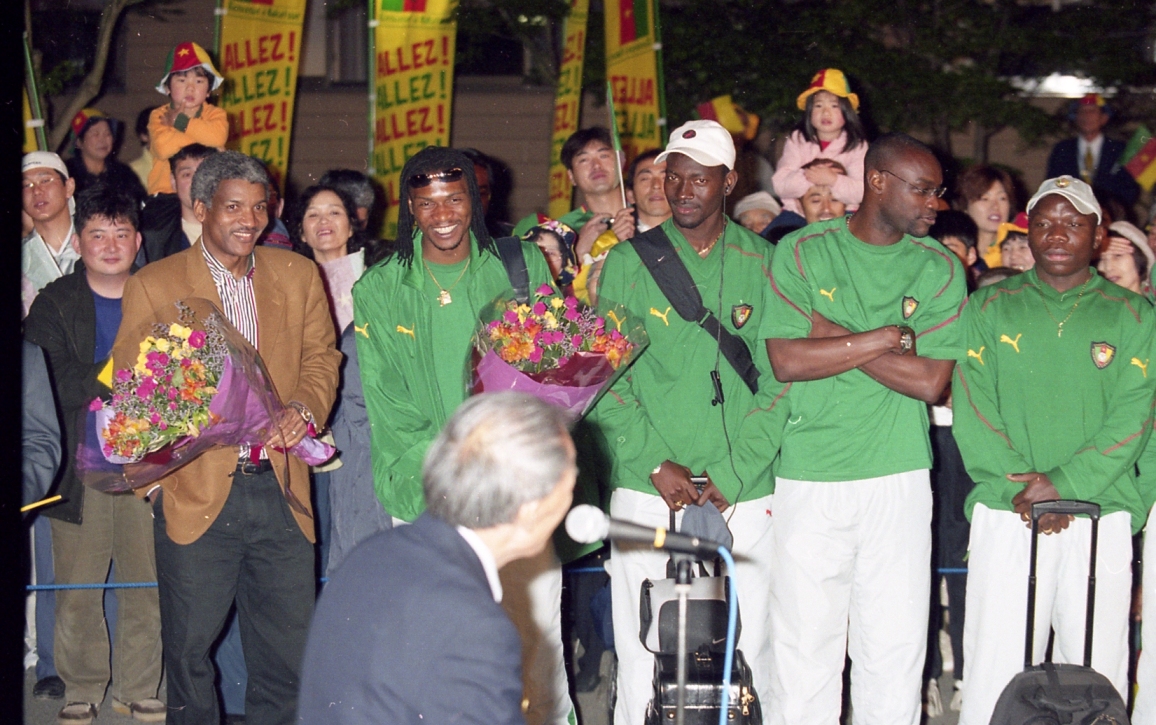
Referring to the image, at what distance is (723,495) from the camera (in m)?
5.10

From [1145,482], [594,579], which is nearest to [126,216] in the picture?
[594,579]

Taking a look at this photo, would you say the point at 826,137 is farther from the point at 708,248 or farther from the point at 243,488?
the point at 243,488

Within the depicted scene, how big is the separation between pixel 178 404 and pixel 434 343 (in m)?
1.02

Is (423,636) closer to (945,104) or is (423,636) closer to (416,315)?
(416,315)

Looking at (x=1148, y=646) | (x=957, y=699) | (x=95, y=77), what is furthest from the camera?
(x=95, y=77)

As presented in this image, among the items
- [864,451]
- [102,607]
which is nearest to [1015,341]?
[864,451]

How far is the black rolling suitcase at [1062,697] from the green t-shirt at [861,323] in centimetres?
73

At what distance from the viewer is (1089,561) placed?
512cm

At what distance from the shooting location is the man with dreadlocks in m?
5.05

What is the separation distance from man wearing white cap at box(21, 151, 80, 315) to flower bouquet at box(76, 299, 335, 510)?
2180mm

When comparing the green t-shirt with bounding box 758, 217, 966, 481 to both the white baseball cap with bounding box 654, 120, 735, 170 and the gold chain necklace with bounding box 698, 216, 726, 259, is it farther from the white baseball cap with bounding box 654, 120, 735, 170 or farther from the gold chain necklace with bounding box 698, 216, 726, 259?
the white baseball cap with bounding box 654, 120, 735, 170

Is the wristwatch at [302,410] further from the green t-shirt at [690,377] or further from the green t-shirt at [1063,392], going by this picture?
the green t-shirt at [1063,392]

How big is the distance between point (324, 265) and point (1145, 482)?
4.11 m

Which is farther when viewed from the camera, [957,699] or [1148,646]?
[957,699]
